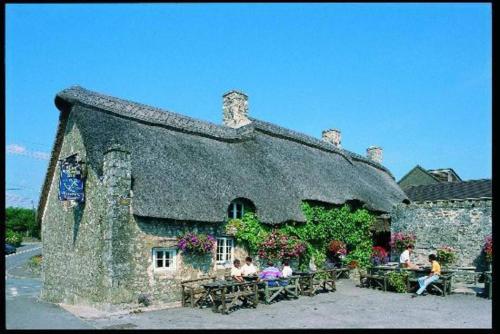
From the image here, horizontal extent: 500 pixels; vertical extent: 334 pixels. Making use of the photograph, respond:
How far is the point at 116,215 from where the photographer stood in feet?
42.7

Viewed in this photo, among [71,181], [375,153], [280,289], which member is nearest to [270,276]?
[280,289]

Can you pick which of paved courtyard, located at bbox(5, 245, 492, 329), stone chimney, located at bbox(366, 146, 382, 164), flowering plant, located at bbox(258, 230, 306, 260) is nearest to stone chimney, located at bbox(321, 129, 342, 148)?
stone chimney, located at bbox(366, 146, 382, 164)

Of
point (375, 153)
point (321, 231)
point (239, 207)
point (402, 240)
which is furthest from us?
point (375, 153)

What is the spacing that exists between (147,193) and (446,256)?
43.8 feet

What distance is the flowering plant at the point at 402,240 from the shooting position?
2075 cm

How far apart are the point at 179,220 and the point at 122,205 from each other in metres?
1.94

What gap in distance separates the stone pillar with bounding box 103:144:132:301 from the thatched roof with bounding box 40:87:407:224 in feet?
1.39

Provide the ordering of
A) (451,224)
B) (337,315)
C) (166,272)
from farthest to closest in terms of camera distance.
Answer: (451,224)
(166,272)
(337,315)

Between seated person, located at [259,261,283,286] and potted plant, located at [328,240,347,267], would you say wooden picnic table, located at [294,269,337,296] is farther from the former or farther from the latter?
potted plant, located at [328,240,347,267]

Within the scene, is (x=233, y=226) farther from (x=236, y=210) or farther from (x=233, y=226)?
(x=236, y=210)

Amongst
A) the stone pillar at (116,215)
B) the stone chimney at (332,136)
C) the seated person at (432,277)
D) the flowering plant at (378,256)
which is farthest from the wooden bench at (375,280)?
the stone chimney at (332,136)

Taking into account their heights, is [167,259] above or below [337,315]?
above

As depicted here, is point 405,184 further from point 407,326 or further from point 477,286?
point 407,326

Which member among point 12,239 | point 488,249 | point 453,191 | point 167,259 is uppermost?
point 453,191
